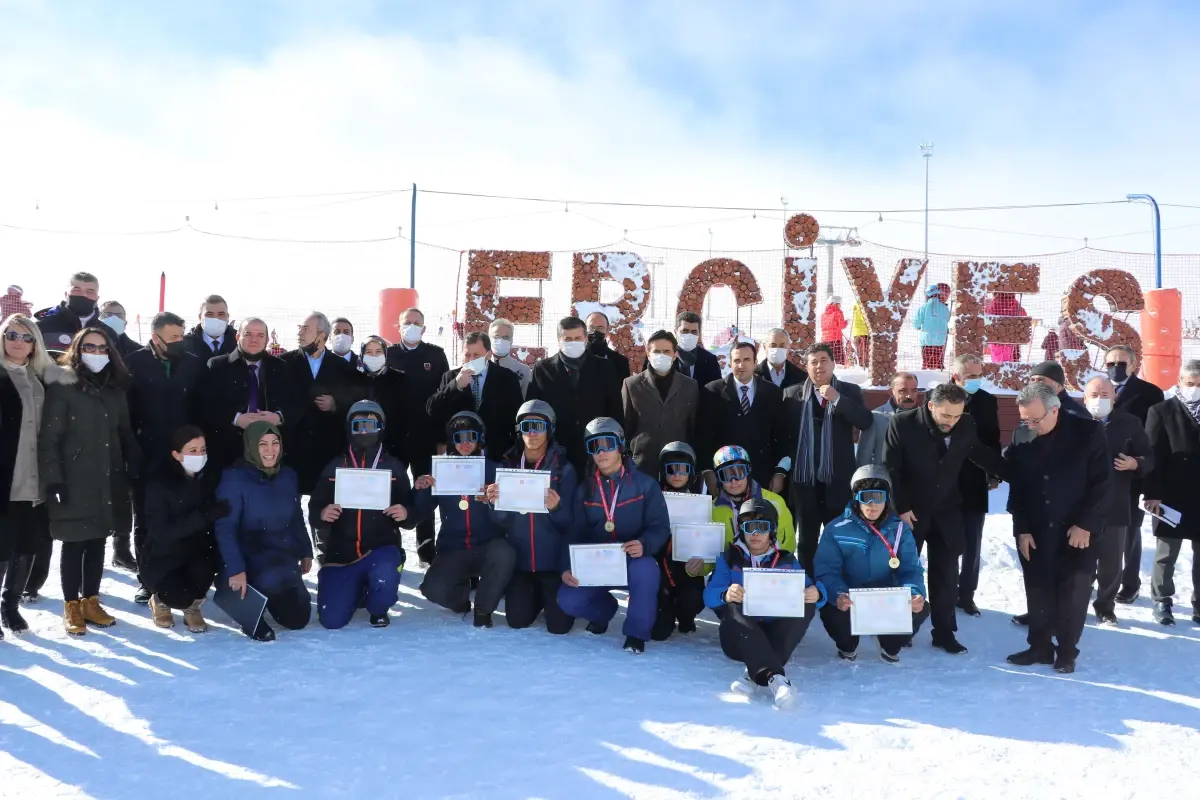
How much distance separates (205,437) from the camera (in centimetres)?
596

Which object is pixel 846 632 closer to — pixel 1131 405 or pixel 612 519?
pixel 612 519

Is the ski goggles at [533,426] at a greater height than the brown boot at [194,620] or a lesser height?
greater

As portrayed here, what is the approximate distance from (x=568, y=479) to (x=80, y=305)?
407cm

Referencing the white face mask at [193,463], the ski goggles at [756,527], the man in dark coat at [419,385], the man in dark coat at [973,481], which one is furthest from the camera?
the man in dark coat at [419,385]

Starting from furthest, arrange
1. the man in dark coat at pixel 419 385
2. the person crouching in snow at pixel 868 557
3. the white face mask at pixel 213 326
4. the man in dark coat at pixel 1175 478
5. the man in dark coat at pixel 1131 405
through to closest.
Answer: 1. the man in dark coat at pixel 419 385
2. the man in dark coat at pixel 1131 405
3. the white face mask at pixel 213 326
4. the man in dark coat at pixel 1175 478
5. the person crouching in snow at pixel 868 557

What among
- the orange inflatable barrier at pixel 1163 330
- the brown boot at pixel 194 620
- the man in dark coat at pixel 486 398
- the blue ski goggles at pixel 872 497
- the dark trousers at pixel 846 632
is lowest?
the brown boot at pixel 194 620

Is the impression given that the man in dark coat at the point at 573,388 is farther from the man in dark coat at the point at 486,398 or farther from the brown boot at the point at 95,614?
the brown boot at the point at 95,614

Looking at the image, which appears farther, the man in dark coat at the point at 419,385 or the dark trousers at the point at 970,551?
the man in dark coat at the point at 419,385

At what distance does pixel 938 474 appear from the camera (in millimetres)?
5633

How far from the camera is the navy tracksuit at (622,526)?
5.51 metres

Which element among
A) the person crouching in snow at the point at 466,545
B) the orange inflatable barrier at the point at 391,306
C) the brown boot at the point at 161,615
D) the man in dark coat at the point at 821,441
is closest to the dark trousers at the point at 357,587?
the person crouching in snow at the point at 466,545

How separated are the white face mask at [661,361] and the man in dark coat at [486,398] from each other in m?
1.16

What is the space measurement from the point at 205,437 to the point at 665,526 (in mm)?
3238

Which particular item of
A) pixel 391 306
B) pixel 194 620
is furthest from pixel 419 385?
pixel 391 306
